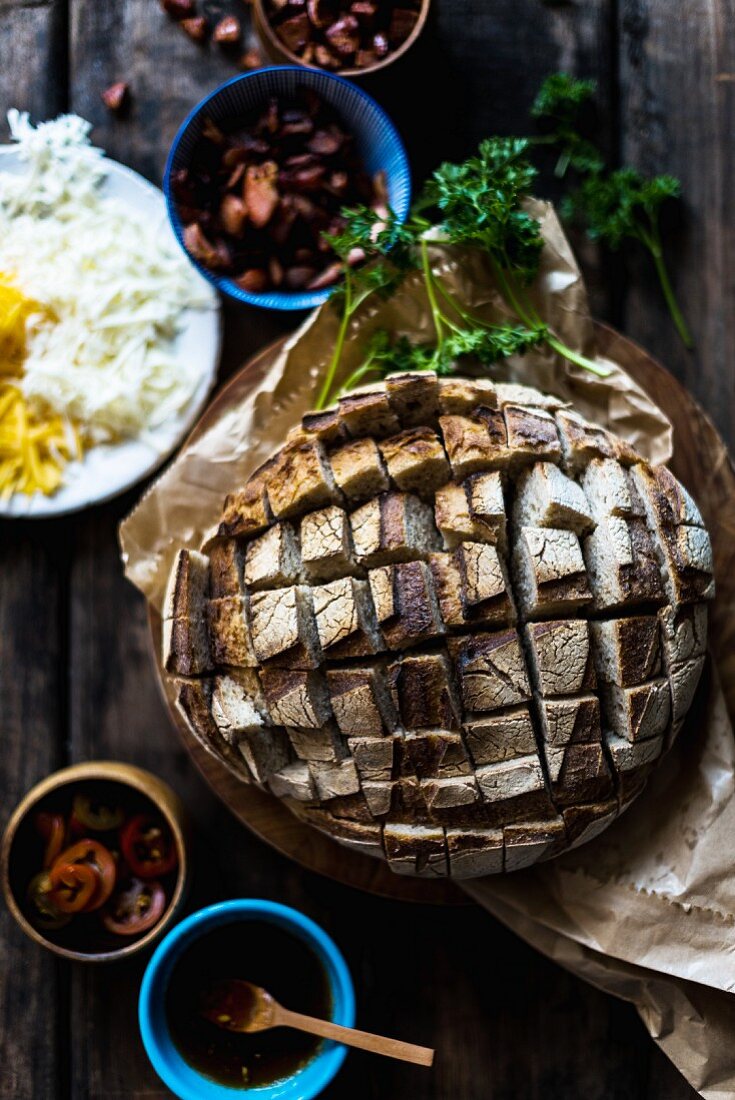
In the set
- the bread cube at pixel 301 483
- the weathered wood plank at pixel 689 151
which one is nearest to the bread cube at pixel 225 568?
the bread cube at pixel 301 483

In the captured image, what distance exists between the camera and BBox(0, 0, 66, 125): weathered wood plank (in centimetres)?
252

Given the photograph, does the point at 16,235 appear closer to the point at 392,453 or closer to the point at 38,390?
the point at 38,390

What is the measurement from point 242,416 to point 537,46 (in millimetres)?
1190

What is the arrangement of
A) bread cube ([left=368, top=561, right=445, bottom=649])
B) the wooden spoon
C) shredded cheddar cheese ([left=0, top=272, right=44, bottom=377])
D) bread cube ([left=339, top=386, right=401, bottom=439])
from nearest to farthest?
bread cube ([left=368, top=561, right=445, bottom=649]) → bread cube ([left=339, top=386, right=401, bottom=439]) → the wooden spoon → shredded cheddar cheese ([left=0, top=272, right=44, bottom=377])

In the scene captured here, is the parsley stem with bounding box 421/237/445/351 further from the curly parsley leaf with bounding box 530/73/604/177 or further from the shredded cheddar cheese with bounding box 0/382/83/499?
the shredded cheddar cheese with bounding box 0/382/83/499

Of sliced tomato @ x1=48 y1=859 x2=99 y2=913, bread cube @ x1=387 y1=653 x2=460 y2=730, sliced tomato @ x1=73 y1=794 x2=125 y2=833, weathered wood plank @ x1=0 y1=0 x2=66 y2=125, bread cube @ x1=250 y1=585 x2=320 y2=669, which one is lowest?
sliced tomato @ x1=48 y1=859 x2=99 y2=913

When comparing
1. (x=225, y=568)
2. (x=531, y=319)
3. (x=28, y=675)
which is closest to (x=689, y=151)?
(x=531, y=319)

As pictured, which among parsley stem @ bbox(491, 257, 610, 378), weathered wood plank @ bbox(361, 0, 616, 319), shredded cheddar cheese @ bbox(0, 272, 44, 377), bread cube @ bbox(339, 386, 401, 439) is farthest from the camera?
weathered wood plank @ bbox(361, 0, 616, 319)

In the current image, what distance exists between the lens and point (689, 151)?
2.49 metres

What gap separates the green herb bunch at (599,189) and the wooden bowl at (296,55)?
35 centimetres

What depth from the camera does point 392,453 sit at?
1.95m

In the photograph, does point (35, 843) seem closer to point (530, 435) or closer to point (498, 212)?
point (530, 435)

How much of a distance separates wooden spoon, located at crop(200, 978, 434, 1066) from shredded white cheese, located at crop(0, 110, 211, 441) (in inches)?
50.7

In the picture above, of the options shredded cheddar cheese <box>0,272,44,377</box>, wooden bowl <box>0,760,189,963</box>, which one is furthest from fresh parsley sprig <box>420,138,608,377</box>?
wooden bowl <box>0,760,189,963</box>
